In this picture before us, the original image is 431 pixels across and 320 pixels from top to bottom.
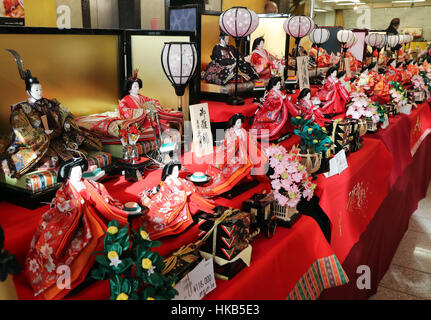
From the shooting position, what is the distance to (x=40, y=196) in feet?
6.72

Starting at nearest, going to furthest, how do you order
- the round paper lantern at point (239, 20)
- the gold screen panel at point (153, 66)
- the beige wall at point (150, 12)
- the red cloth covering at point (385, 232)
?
the red cloth covering at point (385, 232) → the gold screen panel at point (153, 66) → the round paper lantern at point (239, 20) → the beige wall at point (150, 12)

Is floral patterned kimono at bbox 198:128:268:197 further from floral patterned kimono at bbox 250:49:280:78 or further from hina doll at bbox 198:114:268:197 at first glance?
floral patterned kimono at bbox 250:49:280:78

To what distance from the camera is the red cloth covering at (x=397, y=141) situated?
4.06 metres

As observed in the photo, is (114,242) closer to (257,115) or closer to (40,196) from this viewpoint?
(40,196)

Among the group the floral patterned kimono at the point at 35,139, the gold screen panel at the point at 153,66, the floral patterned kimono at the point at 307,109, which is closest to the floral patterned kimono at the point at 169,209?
the floral patterned kimono at the point at 35,139

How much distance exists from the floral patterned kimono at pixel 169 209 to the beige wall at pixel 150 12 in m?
3.81

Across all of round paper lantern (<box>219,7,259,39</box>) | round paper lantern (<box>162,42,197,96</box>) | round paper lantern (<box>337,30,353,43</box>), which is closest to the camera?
round paper lantern (<box>162,42,197,96</box>)

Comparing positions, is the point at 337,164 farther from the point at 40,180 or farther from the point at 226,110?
the point at 40,180

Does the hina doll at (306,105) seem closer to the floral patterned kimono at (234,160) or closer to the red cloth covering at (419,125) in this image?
the floral patterned kimono at (234,160)

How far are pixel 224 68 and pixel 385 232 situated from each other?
A: 2322 millimetres

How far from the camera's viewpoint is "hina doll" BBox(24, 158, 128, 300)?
147 centimetres

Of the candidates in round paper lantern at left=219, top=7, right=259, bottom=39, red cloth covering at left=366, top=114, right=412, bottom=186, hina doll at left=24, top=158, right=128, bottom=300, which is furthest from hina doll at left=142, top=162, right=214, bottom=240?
red cloth covering at left=366, top=114, right=412, bottom=186

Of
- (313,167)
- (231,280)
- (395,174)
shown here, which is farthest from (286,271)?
(395,174)

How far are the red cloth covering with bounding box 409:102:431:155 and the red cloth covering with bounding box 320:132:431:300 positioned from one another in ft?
0.43
